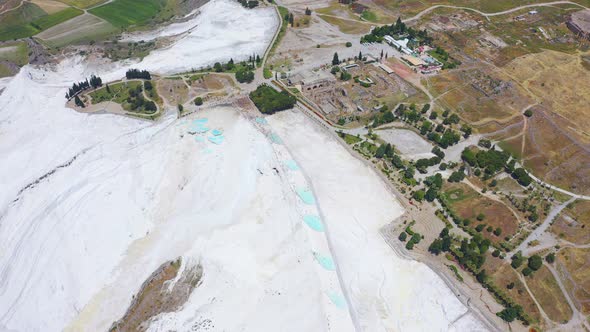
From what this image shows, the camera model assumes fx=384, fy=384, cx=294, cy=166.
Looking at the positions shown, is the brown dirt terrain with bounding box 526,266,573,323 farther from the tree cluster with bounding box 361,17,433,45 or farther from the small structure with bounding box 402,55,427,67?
the tree cluster with bounding box 361,17,433,45

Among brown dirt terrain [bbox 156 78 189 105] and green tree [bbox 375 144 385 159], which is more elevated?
brown dirt terrain [bbox 156 78 189 105]

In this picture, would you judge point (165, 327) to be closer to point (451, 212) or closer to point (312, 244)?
point (312, 244)

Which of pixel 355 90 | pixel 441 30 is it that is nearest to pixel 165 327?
pixel 355 90

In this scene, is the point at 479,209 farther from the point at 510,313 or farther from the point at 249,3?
the point at 249,3

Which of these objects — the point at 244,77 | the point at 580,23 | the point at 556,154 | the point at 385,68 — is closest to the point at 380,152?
the point at 385,68

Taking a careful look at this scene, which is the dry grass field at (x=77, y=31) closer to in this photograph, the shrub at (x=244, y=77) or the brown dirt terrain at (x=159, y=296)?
the shrub at (x=244, y=77)

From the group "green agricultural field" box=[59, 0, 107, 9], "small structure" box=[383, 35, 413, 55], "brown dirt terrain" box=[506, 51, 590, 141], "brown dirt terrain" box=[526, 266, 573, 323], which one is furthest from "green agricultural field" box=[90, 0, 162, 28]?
"brown dirt terrain" box=[526, 266, 573, 323]

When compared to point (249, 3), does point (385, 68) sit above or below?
below
